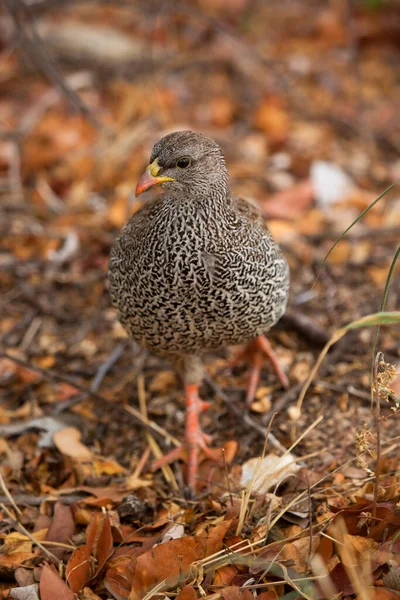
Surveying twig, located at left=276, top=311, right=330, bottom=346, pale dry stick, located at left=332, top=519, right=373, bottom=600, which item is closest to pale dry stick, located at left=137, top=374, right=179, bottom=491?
twig, located at left=276, top=311, right=330, bottom=346

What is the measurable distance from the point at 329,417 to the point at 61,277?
2.19 meters

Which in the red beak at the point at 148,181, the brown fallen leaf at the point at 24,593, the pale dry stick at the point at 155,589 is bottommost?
the brown fallen leaf at the point at 24,593

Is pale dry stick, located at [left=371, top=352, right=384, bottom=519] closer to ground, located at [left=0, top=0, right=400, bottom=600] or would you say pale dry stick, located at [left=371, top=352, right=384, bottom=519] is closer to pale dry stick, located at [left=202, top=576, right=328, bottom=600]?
ground, located at [left=0, top=0, right=400, bottom=600]

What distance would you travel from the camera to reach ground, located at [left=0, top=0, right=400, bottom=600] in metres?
2.97

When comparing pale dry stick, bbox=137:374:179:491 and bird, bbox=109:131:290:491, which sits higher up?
bird, bbox=109:131:290:491

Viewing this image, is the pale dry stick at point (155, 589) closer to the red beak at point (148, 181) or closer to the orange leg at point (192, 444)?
the orange leg at point (192, 444)

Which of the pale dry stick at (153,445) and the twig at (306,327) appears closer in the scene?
the pale dry stick at (153,445)

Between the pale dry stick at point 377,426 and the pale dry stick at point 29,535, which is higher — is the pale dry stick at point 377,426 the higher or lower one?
the higher one

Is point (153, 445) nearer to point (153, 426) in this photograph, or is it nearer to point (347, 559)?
point (153, 426)

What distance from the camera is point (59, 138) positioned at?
6328mm

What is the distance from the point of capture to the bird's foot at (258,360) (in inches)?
163

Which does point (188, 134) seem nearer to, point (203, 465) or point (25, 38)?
point (203, 465)

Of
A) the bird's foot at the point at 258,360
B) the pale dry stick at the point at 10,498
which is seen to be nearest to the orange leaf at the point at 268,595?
the pale dry stick at the point at 10,498

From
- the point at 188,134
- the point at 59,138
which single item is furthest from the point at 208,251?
the point at 59,138
